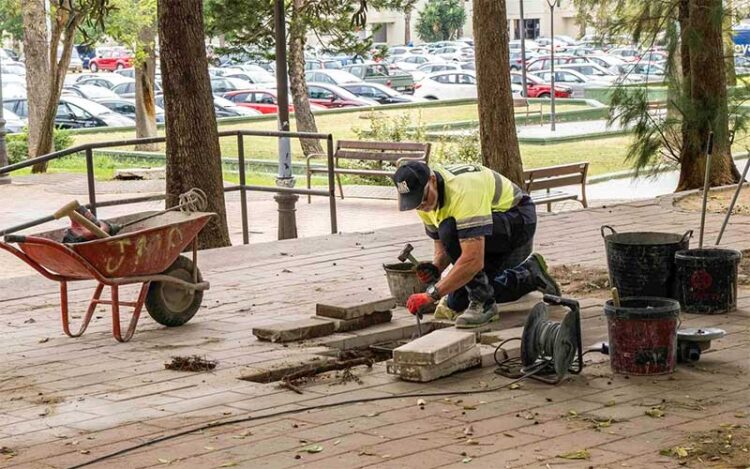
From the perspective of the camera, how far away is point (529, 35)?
81.6 metres

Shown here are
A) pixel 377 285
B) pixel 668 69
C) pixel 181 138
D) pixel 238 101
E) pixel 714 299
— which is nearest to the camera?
pixel 714 299

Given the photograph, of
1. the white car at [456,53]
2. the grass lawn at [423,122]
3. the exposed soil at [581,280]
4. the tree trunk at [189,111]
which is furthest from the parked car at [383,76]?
the exposed soil at [581,280]

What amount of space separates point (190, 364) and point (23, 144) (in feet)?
74.8

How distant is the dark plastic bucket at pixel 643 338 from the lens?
6.81 meters

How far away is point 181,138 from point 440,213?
223 inches

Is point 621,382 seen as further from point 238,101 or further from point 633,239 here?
point 238,101

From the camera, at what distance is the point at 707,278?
27.2 feet

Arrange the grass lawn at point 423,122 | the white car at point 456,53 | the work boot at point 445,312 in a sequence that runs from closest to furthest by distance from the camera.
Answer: the work boot at point 445,312 → the grass lawn at point 423,122 → the white car at point 456,53

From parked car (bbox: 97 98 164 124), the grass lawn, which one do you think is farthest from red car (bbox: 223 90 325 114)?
the grass lawn

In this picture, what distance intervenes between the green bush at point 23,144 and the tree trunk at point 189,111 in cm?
1513

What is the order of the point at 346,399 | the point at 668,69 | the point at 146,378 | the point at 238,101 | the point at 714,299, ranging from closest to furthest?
the point at 346,399 < the point at 146,378 < the point at 714,299 < the point at 668,69 < the point at 238,101

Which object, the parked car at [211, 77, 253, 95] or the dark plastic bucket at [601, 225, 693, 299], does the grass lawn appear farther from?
the dark plastic bucket at [601, 225, 693, 299]

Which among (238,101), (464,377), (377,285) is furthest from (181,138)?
(238,101)

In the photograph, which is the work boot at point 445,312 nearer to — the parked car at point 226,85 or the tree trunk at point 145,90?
the tree trunk at point 145,90
